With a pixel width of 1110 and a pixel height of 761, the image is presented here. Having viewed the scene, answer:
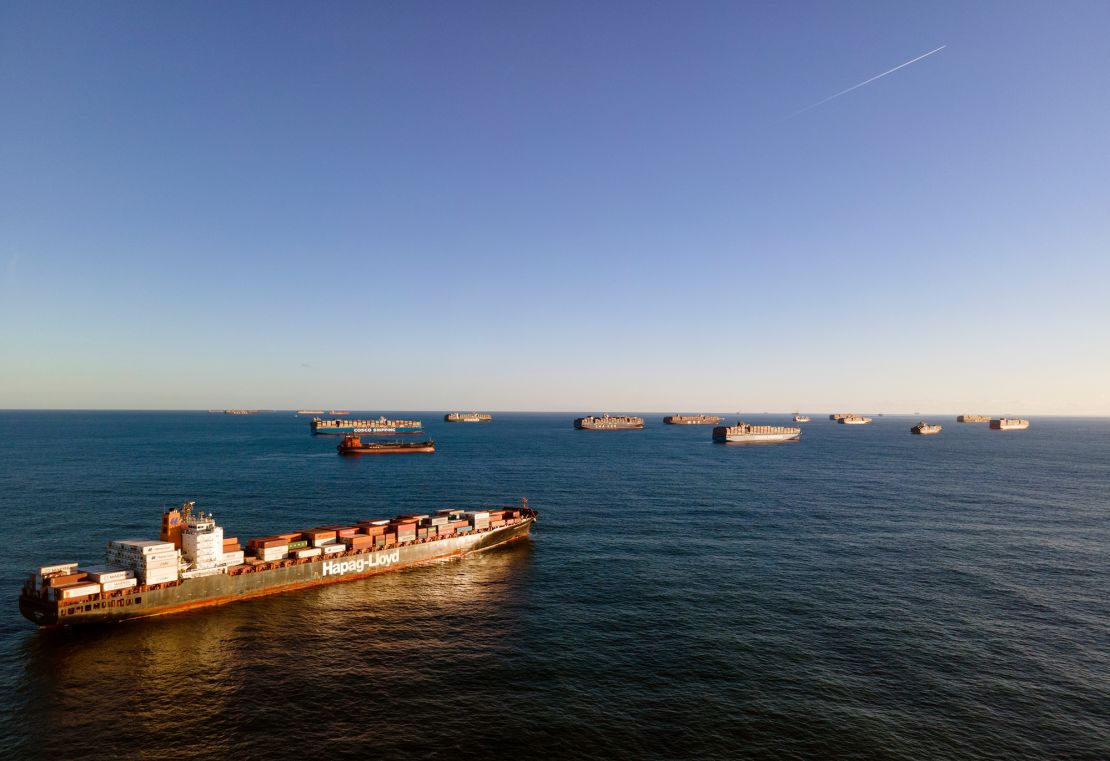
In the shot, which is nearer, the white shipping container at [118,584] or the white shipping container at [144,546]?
the white shipping container at [118,584]

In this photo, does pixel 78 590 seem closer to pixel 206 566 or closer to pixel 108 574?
pixel 108 574

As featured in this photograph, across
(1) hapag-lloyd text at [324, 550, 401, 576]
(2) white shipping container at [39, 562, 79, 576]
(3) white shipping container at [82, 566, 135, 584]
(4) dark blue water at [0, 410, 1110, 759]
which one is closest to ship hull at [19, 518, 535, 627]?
(1) hapag-lloyd text at [324, 550, 401, 576]

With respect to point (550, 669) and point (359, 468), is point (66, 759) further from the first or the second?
point (359, 468)

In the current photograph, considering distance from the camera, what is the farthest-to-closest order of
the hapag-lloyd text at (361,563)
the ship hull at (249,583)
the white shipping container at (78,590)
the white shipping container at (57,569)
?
the hapag-lloyd text at (361,563) → the white shipping container at (57,569) → the ship hull at (249,583) → the white shipping container at (78,590)

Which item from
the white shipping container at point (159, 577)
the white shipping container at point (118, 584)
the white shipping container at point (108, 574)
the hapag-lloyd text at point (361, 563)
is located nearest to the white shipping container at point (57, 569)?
the white shipping container at point (108, 574)

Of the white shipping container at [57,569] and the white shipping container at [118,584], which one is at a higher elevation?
the white shipping container at [57,569]

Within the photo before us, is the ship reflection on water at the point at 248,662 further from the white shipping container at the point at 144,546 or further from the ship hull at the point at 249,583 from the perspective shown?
the white shipping container at the point at 144,546

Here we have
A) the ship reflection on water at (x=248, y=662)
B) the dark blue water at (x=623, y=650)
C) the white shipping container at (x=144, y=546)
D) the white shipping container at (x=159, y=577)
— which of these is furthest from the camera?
the white shipping container at (x=144, y=546)

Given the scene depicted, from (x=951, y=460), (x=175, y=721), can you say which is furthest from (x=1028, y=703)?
(x=951, y=460)
